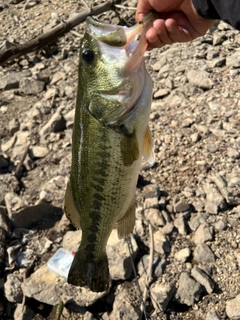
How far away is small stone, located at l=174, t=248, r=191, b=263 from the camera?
4004mm

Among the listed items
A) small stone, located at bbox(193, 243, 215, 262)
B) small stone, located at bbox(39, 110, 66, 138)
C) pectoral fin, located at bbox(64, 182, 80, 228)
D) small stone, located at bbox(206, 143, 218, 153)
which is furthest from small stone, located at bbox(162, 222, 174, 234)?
small stone, located at bbox(39, 110, 66, 138)

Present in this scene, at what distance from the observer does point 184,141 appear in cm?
498

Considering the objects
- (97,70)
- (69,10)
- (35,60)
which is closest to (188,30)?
(97,70)

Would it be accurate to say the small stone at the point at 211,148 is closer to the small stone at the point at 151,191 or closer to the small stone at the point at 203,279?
the small stone at the point at 151,191

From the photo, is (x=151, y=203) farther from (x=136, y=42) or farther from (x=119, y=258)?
(x=136, y=42)

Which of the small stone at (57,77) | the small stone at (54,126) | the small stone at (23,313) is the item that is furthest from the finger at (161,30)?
the small stone at (57,77)

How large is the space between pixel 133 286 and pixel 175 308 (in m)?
0.41

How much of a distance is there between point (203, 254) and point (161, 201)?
28.2 inches

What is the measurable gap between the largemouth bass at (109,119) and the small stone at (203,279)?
1.50 m

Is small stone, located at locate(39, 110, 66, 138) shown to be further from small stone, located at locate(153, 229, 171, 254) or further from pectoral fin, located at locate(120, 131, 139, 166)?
pectoral fin, located at locate(120, 131, 139, 166)

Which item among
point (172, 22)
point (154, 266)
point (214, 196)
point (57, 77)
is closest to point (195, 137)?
point (214, 196)

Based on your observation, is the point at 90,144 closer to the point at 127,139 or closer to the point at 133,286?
the point at 127,139

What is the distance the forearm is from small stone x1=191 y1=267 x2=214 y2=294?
84.0 inches

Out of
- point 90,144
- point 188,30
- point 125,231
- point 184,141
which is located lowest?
point 184,141
